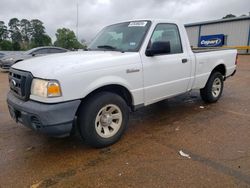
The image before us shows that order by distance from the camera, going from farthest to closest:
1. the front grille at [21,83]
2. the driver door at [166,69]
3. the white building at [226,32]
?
the white building at [226,32], the driver door at [166,69], the front grille at [21,83]

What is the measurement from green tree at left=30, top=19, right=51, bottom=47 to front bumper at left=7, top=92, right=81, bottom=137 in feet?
205

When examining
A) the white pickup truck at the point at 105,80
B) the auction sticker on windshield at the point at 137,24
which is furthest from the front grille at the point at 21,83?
the auction sticker on windshield at the point at 137,24

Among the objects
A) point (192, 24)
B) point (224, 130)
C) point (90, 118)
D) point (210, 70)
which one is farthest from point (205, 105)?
point (192, 24)

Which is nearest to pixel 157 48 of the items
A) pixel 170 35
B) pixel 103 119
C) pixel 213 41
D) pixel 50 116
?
pixel 170 35

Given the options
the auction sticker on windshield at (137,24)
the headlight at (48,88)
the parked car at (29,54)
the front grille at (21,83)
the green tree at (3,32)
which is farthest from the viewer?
the green tree at (3,32)

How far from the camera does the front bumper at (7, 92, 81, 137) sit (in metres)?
2.86

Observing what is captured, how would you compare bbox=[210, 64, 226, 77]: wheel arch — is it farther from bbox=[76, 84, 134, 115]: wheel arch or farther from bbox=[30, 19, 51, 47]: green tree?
bbox=[30, 19, 51, 47]: green tree

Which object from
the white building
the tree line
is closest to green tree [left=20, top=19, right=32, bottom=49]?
the tree line

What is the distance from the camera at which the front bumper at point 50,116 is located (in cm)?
286

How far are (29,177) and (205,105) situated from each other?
4.48 metres

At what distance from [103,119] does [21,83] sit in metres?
1.28

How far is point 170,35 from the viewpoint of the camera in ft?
14.9

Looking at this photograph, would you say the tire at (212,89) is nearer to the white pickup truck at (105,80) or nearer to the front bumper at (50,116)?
the white pickup truck at (105,80)

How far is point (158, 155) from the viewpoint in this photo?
10.7 feet
